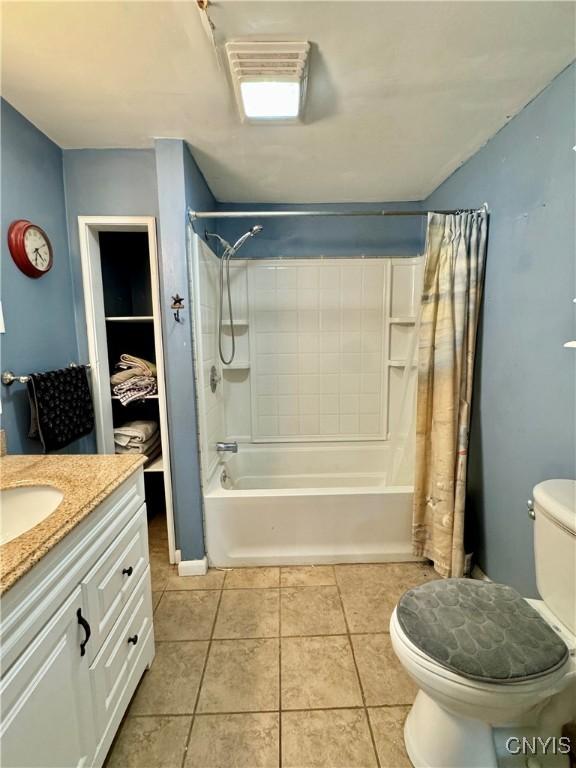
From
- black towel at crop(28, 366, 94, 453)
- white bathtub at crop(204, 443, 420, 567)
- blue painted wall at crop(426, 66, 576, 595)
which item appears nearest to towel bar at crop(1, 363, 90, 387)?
black towel at crop(28, 366, 94, 453)

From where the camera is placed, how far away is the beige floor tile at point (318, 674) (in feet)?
4.13

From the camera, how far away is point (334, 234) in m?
2.62

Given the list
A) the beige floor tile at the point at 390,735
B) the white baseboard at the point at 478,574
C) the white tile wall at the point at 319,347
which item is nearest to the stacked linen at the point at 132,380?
Result: the white tile wall at the point at 319,347

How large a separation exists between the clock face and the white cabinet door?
4.54ft

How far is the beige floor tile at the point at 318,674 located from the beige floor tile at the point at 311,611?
0.05m

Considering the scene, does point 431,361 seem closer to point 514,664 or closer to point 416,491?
point 416,491

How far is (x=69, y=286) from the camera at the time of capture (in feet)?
5.82

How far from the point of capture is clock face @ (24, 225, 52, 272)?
144cm

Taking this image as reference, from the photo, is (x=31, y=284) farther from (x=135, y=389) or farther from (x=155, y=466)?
(x=155, y=466)

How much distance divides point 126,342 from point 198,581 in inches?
67.5

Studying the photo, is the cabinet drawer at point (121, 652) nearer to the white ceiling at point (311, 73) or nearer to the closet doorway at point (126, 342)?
the closet doorway at point (126, 342)

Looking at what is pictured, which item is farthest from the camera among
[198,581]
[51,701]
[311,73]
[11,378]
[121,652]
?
[198,581]

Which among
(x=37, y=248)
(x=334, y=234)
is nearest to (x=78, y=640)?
(x=37, y=248)

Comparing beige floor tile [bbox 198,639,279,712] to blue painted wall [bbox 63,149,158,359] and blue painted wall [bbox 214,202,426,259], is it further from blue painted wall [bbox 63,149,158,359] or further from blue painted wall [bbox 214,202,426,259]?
blue painted wall [bbox 214,202,426,259]
